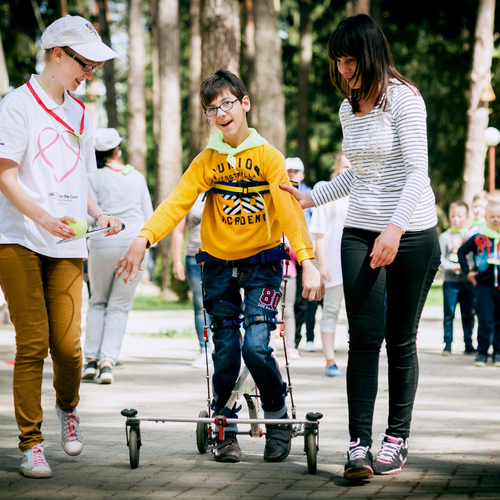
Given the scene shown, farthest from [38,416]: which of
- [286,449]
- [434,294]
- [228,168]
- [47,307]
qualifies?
[434,294]

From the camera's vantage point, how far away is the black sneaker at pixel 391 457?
4234mm

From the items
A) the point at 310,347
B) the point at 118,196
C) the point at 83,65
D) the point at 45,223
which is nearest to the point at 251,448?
the point at 45,223

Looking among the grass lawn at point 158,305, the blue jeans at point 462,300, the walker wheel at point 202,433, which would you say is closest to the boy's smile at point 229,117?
the walker wheel at point 202,433

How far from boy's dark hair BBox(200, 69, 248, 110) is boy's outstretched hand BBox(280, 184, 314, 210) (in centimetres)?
63

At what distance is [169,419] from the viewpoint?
4.38 meters

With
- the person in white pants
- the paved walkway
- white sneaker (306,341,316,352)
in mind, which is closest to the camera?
the paved walkway

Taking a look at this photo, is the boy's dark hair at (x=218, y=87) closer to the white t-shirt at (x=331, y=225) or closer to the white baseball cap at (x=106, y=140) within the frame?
the white baseball cap at (x=106, y=140)

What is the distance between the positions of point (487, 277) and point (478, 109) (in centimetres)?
1200

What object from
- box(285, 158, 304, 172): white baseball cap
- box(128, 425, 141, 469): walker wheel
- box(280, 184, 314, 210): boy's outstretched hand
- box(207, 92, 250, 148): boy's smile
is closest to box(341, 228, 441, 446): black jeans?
box(280, 184, 314, 210): boy's outstretched hand

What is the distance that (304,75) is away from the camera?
30547mm

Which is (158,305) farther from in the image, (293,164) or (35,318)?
(35,318)

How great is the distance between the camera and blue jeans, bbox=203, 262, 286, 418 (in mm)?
4543

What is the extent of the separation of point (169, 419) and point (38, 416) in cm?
70

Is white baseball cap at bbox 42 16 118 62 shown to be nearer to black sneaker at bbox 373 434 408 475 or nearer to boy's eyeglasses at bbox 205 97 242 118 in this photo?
boy's eyeglasses at bbox 205 97 242 118
